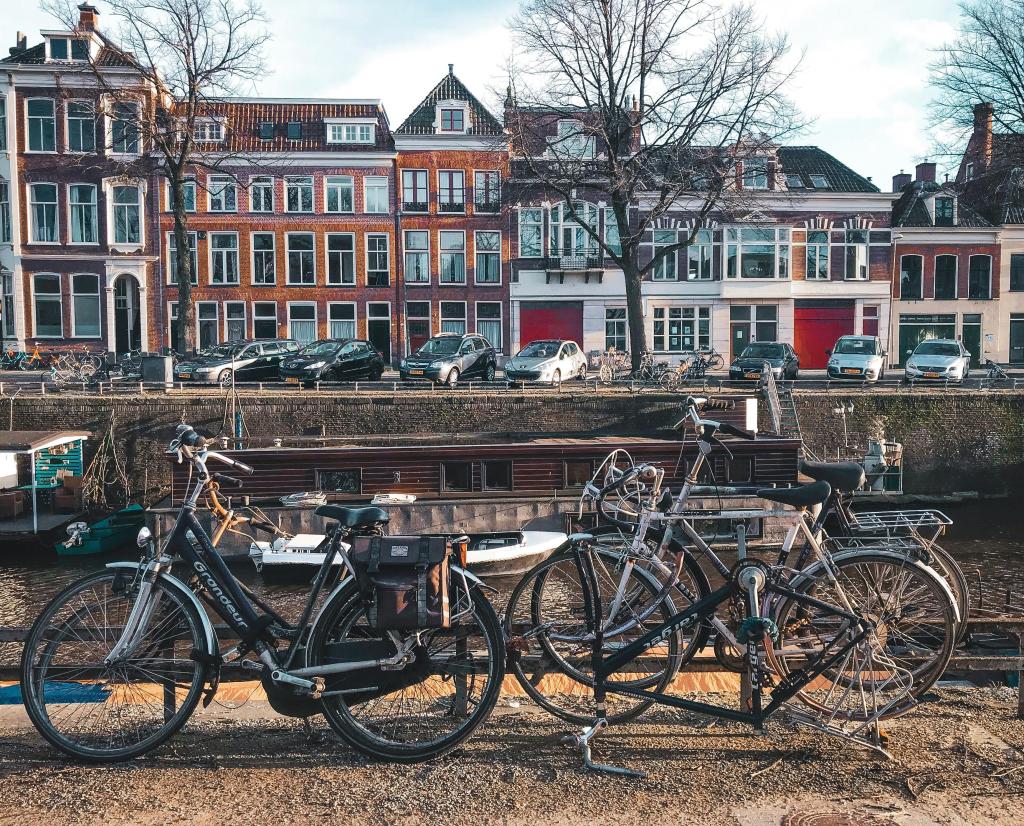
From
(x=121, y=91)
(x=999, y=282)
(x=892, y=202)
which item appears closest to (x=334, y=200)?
(x=121, y=91)

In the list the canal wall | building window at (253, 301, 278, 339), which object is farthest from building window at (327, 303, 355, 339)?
the canal wall

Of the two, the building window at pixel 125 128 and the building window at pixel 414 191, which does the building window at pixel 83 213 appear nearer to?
the building window at pixel 125 128

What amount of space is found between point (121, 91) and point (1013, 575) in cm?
3152

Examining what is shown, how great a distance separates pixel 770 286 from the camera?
3812 centimetres

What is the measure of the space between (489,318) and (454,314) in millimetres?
1444

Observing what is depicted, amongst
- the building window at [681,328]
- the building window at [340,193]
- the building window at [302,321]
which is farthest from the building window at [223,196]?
the building window at [681,328]

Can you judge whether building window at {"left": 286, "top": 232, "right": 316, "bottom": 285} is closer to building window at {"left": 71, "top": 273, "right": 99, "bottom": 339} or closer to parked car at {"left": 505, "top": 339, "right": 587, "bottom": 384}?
building window at {"left": 71, "top": 273, "right": 99, "bottom": 339}

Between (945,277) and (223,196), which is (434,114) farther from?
(945,277)

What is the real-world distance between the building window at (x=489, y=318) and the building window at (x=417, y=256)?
2.48m

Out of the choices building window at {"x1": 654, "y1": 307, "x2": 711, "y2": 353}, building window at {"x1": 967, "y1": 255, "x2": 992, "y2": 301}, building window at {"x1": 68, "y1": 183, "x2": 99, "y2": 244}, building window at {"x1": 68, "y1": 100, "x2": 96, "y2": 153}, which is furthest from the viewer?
building window at {"x1": 967, "y1": 255, "x2": 992, "y2": 301}

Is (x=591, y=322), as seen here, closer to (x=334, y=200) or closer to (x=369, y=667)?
(x=334, y=200)

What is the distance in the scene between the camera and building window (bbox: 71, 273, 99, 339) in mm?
35625

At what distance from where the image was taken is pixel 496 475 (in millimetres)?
18781

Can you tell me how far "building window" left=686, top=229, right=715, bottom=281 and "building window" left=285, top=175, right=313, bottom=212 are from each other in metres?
15.5
